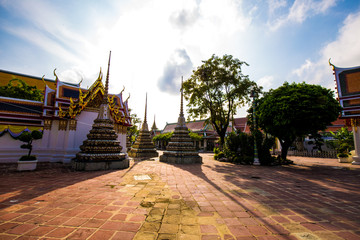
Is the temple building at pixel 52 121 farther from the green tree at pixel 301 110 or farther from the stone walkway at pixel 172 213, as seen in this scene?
the green tree at pixel 301 110

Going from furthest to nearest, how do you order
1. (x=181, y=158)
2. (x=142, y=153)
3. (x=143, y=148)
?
(x=143, y=148) < (x=142, y=153) < (x=181, y=158)

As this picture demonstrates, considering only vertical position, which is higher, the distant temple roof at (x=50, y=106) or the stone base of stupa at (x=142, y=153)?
the distant temple roof at (x=50, y=106)

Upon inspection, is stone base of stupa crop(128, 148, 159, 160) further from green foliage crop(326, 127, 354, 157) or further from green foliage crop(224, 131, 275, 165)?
green foliage crop(326, 127, 354, 157)

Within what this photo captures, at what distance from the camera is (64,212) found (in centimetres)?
307

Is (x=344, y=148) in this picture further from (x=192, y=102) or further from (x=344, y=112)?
(x=192, y=102)

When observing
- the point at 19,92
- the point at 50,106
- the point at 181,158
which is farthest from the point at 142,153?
the point at 19,92

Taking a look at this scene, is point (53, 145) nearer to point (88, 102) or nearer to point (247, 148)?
point (88, 102)

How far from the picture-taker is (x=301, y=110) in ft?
30.8

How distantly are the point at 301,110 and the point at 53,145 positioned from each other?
16.0m

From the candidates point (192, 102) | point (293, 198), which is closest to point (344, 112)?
point (192, 102)

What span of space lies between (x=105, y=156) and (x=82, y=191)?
3.92 metres

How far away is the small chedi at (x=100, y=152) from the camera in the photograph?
25.7 feet

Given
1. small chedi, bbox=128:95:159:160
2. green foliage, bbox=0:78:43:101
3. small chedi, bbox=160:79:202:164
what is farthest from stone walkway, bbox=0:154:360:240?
green foliage, bbox=0:78:43:101

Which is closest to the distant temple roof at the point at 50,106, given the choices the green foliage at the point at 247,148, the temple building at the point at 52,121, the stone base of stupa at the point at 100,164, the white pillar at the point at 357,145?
the temple building at the point at 52,121
